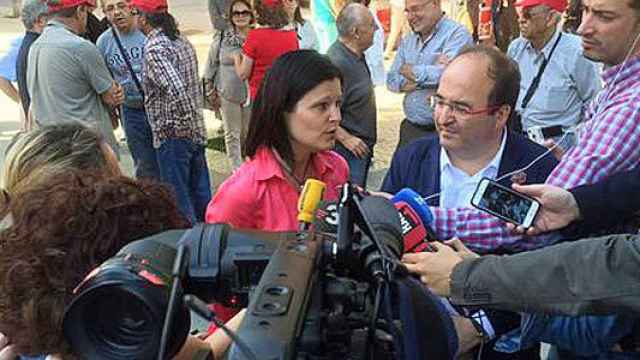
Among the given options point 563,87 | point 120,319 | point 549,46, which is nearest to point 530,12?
point 549,46

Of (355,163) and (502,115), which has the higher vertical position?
(502,115)

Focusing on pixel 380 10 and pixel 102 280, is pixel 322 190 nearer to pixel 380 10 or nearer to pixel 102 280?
pixel 102 280

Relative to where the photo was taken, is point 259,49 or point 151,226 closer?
point 151,226

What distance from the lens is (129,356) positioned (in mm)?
1177

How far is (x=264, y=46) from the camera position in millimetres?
5852

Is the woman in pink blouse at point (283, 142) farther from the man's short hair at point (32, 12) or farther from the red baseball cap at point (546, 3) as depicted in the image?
the man's short hair at point (32, 12)

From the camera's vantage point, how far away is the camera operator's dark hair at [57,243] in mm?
1406

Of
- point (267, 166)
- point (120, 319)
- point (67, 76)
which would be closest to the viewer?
point (120, 319)

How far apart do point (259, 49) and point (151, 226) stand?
444cm

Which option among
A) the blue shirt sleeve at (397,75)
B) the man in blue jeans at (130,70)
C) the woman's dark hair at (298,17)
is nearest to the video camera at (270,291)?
the blue shirt sleeve at (397,75)

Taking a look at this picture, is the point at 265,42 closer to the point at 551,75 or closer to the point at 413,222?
the point at 551,75

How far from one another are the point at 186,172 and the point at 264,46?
1.15 meters

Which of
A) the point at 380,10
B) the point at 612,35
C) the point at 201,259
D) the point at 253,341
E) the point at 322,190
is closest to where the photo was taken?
the point at 253,341

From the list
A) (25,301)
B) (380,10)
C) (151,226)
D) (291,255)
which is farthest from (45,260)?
(380,10)
